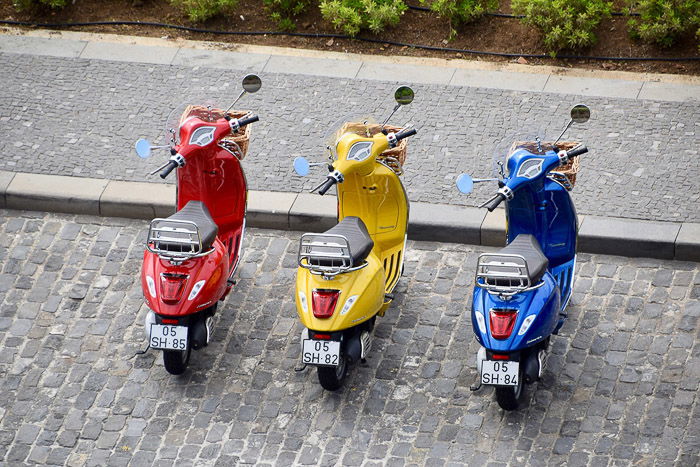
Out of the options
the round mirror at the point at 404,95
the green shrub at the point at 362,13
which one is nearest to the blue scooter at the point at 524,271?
the round mirror at the point at 404,95

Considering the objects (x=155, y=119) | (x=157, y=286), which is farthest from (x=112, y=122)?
(x=157, y=286)

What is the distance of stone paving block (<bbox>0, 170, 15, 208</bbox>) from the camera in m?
10.0

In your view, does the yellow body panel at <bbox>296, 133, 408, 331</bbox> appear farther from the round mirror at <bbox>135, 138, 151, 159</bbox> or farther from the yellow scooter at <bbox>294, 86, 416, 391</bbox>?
the round mirror at <bbox>135, 138, 151, 159</bbox>

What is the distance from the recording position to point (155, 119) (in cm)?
1080

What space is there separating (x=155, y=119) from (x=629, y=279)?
14.8ft

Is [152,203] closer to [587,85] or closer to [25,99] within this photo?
[25,99]

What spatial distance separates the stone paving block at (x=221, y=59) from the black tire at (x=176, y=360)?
412cm

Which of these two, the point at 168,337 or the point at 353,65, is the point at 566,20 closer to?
the point at 353,65

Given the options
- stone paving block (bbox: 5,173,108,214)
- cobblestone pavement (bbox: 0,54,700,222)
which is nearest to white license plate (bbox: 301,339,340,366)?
cobblestone pavement (bbox: 0,54,700,222)

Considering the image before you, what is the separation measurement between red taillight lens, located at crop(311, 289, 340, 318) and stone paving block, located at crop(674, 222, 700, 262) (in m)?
2.81

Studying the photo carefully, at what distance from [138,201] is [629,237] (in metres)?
3.94

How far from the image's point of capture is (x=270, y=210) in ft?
31.6

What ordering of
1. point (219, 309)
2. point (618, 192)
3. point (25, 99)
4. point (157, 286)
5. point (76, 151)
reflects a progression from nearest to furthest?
point (157, 286), point (219, 309), point (618, 192), point (76, 151), point (25, 99)

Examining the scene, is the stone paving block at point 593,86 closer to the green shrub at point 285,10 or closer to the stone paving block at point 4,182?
the green shrub at point 285,10
